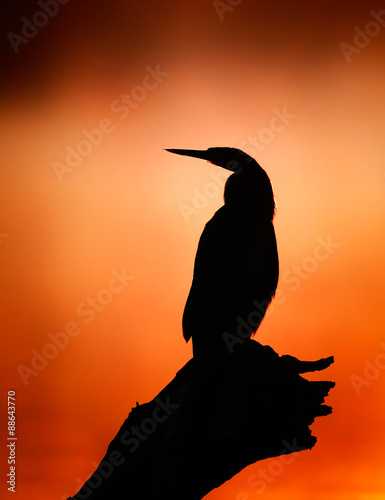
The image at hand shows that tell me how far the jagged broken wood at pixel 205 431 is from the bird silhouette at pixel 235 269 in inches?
14.7

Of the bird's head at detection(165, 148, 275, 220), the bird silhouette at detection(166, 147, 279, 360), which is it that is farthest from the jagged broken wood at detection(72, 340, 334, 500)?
the bird's head at detection(165, 148, 275, 220)

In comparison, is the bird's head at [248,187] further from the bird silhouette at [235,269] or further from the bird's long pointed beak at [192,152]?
the bird's long pointed beak at [192,152]

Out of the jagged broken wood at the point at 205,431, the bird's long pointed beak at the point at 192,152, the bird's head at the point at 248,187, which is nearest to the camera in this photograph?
the jagged broken wood at the point at 205,431

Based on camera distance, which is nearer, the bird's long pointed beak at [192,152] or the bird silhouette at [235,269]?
the bird silhouette at [235,269]

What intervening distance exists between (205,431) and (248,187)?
3.24 meters

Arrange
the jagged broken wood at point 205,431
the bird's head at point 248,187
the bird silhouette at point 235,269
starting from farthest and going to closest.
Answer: the bird's head at point 248,187 → the bird silhouette at point 235,269 → the jagged broken wood at point 205,431

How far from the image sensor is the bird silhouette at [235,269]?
530 cm

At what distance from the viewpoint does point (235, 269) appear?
5.74 metres

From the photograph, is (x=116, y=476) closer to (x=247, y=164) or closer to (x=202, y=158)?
(x=247, y=164)

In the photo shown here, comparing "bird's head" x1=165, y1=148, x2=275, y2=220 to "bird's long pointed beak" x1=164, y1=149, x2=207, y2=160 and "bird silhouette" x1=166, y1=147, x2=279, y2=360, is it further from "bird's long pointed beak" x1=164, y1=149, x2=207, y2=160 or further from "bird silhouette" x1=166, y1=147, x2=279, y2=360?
"bird's long pointed beak" x1=164, y1=149, x2=207, y2=160

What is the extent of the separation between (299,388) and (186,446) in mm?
1209

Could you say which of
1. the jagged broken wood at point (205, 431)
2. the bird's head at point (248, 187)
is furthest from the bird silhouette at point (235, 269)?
the jagged broken wood at point (205, 431)

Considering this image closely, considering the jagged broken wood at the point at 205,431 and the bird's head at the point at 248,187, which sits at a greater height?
the bird's head at the point at 248,187

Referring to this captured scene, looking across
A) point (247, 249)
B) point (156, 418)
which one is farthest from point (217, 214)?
point (156, 418)
